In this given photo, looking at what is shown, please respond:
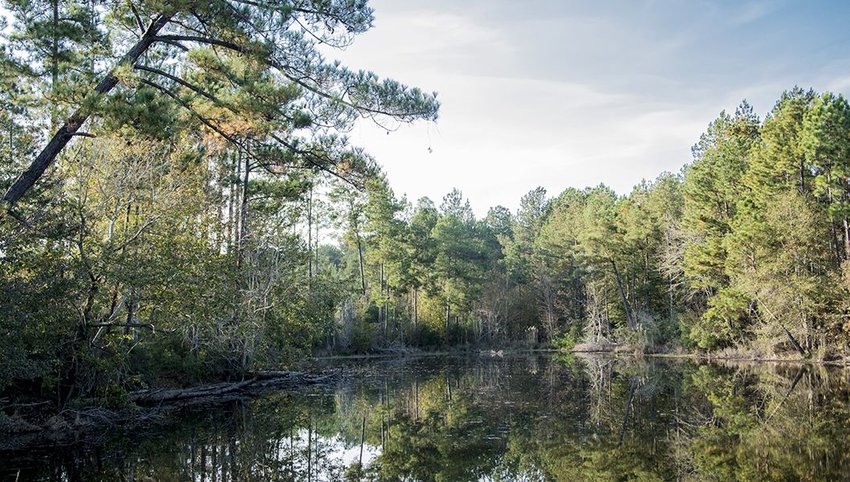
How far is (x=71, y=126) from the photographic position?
945 centimetres

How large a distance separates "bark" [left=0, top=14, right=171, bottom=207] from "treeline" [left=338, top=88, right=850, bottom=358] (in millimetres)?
4378

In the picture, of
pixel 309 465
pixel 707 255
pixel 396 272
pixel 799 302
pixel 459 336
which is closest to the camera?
pixel 309 465

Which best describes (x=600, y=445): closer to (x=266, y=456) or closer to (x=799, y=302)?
(x=266, y=456)

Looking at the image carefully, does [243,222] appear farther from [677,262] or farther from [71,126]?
[677,262]

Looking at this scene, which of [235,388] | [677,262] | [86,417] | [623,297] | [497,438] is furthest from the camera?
[623,297]

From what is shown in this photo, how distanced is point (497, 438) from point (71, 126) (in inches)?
341

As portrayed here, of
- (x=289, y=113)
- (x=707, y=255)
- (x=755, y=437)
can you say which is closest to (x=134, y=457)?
(x=289, y=113)

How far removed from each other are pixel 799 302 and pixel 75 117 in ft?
87.3

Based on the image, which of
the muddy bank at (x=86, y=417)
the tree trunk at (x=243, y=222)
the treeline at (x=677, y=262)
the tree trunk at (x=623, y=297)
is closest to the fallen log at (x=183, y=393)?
the muddy bank at (x=86, y=417)

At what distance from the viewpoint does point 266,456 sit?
974 centimetres

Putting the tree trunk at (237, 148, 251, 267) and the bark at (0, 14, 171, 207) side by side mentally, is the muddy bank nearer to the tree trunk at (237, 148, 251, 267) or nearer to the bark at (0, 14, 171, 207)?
the bark at (0, 14, 171, 207)

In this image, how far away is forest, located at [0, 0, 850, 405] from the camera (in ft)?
31.8

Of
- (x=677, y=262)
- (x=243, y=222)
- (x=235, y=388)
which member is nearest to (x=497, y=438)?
(x=235, y=388)

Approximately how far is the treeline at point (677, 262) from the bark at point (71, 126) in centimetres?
438
